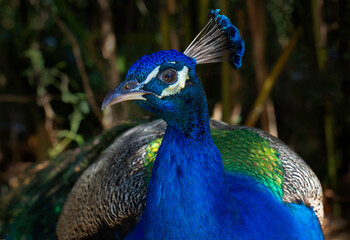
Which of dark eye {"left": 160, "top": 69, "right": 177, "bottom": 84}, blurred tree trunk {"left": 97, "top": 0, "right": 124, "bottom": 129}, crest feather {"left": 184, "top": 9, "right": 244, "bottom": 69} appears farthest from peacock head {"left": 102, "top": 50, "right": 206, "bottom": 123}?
blurred tree trunk {"left": 97, "top": 0, "right": 124, "bottom": 129}

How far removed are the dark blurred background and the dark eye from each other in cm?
112

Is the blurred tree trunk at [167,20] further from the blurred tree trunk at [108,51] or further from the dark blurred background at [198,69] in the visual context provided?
the blurred tree trunk at [108,51]

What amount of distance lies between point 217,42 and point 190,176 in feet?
1.16

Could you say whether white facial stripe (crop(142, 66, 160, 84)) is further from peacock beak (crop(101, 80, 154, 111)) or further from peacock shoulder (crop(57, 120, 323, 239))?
peacock shoulder (crop(57, 120, 323, 239))

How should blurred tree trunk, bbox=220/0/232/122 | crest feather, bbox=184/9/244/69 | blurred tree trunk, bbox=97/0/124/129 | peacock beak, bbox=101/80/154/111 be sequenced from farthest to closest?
1. blurred tree trunk, bbox=97/0/124/129
2. blurred tree trunk, bbox=220/0/232/122
3. crest feather, bbox=184/9/244/69
4. peacock beak, bbox=101/80/154/111

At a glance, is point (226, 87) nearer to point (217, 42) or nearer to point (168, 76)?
point (217, 42)

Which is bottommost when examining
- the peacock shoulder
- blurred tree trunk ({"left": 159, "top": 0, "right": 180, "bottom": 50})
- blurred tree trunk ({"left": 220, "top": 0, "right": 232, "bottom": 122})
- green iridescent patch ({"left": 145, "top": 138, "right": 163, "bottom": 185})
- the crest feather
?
the peacock shoulder

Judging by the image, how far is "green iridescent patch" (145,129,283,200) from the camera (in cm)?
126

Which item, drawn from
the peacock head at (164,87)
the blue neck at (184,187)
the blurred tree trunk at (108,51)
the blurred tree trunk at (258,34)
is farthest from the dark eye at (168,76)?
the blurred tree trunk at (108,51)

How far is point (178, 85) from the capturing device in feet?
2.99

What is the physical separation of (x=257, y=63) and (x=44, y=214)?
1316 millimetres

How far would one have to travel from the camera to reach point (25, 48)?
2.91m

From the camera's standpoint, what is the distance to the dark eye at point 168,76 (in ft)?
2.94

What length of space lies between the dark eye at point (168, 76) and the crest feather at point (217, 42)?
0.16m
